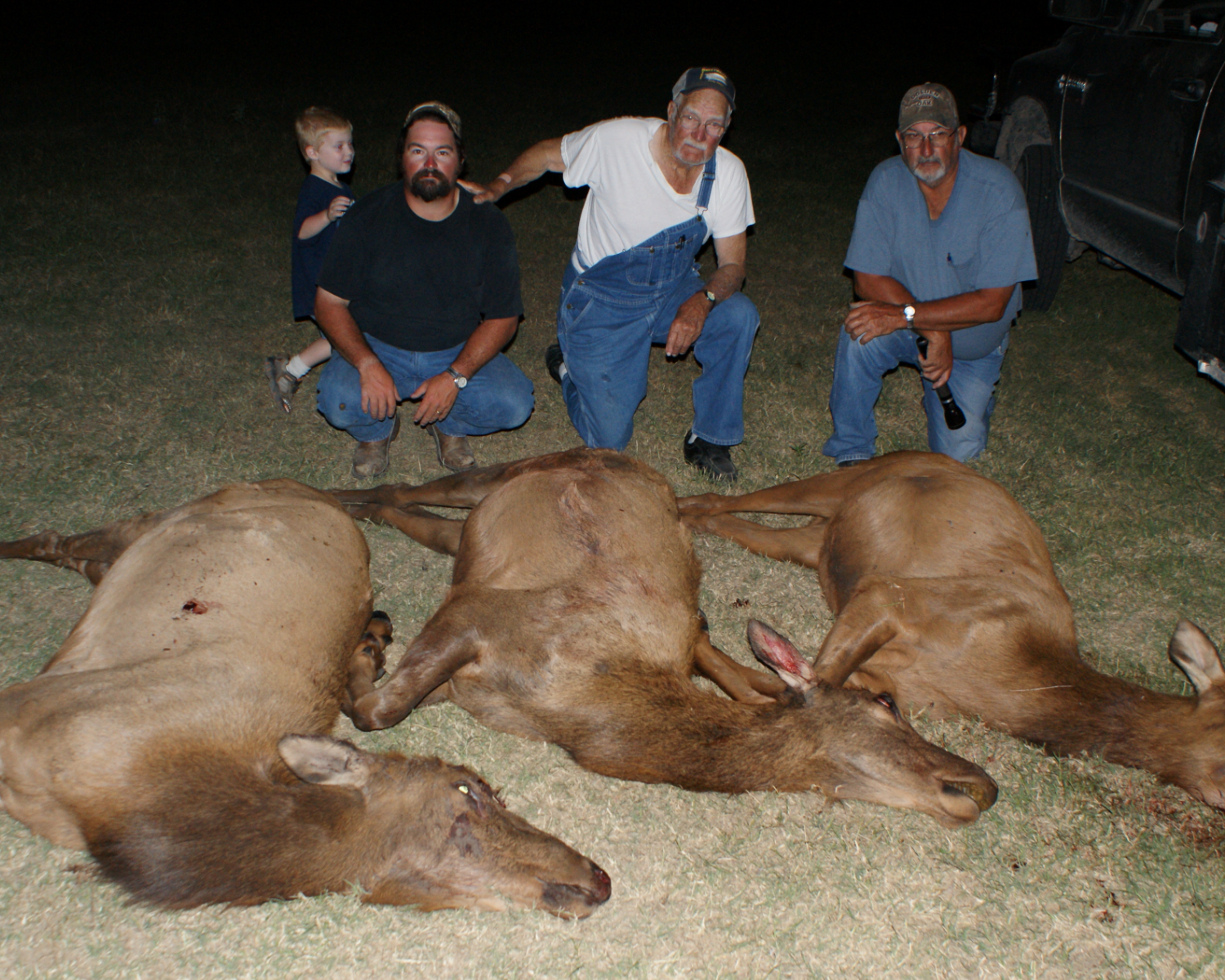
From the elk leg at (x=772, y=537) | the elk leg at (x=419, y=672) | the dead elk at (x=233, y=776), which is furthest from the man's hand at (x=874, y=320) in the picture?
the dead elk at (x=233, y=776)

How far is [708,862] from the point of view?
3.63 metres

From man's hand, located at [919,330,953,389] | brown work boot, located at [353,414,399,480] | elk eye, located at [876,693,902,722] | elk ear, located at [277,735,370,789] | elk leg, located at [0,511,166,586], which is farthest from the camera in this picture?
man's hand, located at [919,330,953,389]

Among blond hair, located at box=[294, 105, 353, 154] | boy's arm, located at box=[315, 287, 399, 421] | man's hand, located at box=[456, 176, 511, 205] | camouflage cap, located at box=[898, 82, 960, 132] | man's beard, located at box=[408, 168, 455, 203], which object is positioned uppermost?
camouflage cap, located at box=[898, 82, 960, 132]

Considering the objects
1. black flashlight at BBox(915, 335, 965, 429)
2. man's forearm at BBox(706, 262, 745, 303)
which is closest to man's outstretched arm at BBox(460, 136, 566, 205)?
→ man's forearm at BBox(706, 262, 745, 303)

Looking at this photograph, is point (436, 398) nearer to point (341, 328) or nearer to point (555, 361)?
point (341, 328)

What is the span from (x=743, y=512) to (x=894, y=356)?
5.02 ft

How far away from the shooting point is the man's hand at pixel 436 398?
5.27 m

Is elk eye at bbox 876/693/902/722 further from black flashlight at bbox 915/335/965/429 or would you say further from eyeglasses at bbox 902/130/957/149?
eyeglasses at bbox 902/130/957/149

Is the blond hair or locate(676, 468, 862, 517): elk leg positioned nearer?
locate(676, 468, 862, 517): elk leg

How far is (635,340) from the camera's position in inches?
235

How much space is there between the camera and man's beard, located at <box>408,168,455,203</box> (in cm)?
507

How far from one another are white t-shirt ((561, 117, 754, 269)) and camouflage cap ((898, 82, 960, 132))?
1.04m

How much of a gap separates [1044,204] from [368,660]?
659 centimetres

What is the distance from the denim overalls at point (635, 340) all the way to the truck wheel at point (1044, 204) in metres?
3.19
